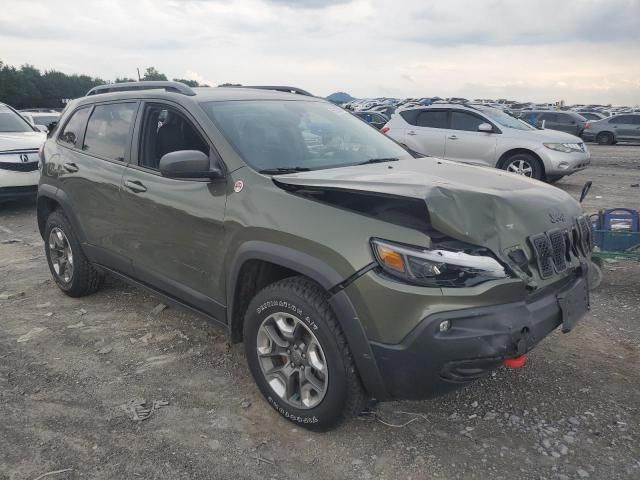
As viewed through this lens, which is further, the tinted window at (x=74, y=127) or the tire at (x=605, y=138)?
the tire at (x=605, y=138)

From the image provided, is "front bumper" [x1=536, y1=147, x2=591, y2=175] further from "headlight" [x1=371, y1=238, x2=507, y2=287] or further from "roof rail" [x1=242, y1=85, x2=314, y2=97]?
"headlight" [x1=371, y1=238, x2=507, y2=287]

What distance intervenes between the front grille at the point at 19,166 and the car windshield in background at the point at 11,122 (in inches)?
57.8

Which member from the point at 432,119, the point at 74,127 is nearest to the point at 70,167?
the point at 74,127

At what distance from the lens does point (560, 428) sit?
2885 millimetres

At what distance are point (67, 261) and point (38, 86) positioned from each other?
80.6m

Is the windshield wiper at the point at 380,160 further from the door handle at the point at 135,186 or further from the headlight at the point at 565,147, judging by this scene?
the headlight at the point at 565,147

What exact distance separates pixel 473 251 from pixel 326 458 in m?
1.27

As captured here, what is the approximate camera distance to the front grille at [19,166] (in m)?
8.26

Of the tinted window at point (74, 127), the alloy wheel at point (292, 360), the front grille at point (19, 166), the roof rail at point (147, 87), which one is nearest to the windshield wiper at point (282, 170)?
the alloy wheel at point (292, 360)

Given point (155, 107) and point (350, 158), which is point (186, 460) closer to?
point (350, 158)

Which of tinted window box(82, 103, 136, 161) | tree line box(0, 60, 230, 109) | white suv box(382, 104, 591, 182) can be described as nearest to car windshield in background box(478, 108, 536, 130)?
white suv box(382, 104, 591, 182)

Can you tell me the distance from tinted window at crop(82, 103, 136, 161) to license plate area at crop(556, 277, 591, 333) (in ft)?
10.1

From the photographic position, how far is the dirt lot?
262 cm

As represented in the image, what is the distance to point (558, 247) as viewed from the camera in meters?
2.73
